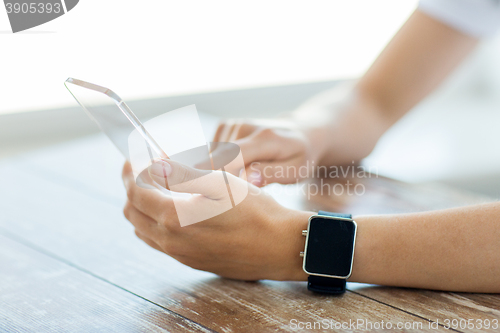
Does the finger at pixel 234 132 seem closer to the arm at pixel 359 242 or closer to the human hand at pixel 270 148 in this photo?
the human hand at pixel 270 148

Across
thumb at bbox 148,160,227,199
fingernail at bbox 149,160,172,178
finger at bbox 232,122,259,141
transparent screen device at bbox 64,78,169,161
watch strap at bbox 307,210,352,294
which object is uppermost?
transparent screen device at bbox 64,78,169,161

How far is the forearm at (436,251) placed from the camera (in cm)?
50

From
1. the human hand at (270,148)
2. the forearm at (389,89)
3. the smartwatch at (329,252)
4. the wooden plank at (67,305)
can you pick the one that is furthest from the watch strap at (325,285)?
the forearm at (389,89)

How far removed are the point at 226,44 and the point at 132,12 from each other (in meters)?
0.69

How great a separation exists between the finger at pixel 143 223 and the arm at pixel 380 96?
0.98 feet

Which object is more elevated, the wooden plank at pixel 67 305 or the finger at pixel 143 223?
the finger at pixel 143 223

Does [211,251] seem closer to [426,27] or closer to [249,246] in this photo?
[249,246]

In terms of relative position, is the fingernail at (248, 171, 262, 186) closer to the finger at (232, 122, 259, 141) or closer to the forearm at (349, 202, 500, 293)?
the finger at (232, 122, 259, 141)

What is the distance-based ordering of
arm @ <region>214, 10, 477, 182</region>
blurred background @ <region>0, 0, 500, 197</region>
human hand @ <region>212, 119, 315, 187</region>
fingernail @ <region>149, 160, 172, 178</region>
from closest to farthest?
1. fingernail @ <region>149, 160, 172, 178</region>
2. human hand @ <region>212, 119, 315, 187</region>
3. arm @ <region>214, 10, 477, 182</region>
4. blurred background @ <region>0, 0, 500, 197</region>

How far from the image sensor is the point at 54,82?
5.60ft

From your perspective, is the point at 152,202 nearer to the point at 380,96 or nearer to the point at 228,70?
the point at 380,96

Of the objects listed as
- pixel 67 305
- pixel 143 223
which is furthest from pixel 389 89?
pixel 67 305

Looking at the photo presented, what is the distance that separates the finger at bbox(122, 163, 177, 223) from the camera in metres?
0.53

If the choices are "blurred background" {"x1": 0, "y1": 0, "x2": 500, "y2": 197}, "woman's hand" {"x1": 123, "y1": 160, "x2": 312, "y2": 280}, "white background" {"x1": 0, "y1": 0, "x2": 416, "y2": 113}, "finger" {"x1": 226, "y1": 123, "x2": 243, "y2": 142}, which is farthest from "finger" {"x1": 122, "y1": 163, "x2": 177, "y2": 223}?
"white background" {"x1": 0, "y1": 0, "x2": 416, "y2": 113}
